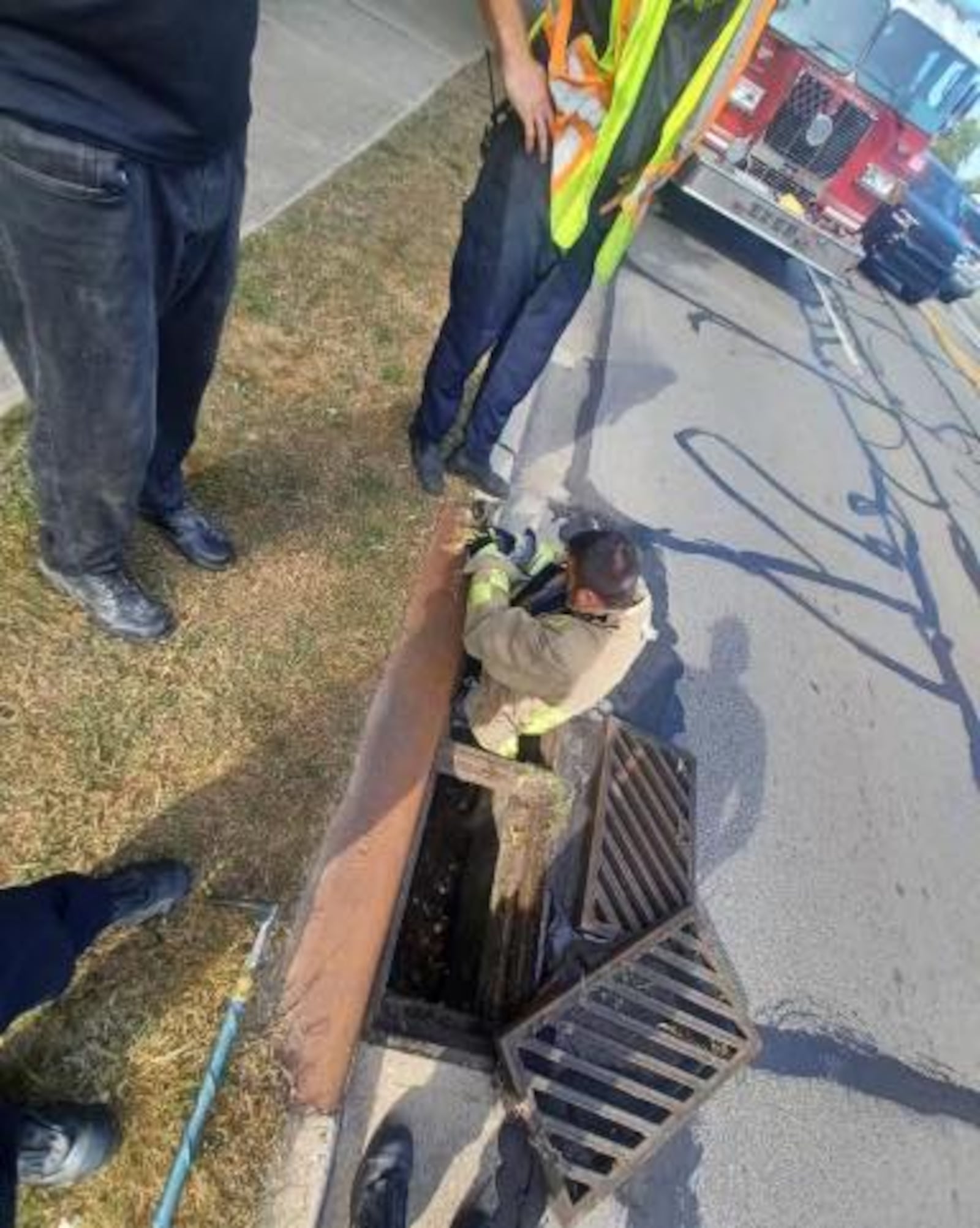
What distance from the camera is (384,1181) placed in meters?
1.95

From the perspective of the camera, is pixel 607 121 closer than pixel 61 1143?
No

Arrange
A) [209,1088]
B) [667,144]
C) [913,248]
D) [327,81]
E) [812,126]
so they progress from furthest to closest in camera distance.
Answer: [913,248] → [812,126] → [327,81] → [667,144] → [209,1088]

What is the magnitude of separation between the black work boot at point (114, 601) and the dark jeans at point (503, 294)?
4.29ft

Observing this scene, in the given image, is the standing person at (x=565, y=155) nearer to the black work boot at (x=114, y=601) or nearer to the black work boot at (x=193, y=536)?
the black work boot at (x=193, y=536)

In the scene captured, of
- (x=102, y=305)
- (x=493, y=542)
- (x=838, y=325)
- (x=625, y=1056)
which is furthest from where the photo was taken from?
(x=838, y=325)

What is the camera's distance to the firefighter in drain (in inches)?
94.2

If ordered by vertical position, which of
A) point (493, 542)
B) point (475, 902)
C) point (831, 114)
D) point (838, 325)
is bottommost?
point (838, 325)

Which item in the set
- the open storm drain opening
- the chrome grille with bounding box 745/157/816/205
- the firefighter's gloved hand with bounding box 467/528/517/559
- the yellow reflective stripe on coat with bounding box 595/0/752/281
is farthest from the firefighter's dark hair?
the chrome grille with bounding box 745/157/816/205

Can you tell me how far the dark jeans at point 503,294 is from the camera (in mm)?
2711

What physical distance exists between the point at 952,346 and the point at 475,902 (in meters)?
11.3

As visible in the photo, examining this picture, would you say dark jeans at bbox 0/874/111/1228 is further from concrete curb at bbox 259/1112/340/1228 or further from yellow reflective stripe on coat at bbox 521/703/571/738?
yellow reflective stripe on coat at bbox 521/703/571/738

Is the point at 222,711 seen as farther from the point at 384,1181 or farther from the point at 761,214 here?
the point at 761,214

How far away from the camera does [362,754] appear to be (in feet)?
8.32

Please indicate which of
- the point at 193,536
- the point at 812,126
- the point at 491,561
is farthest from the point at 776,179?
the point at 193,536
